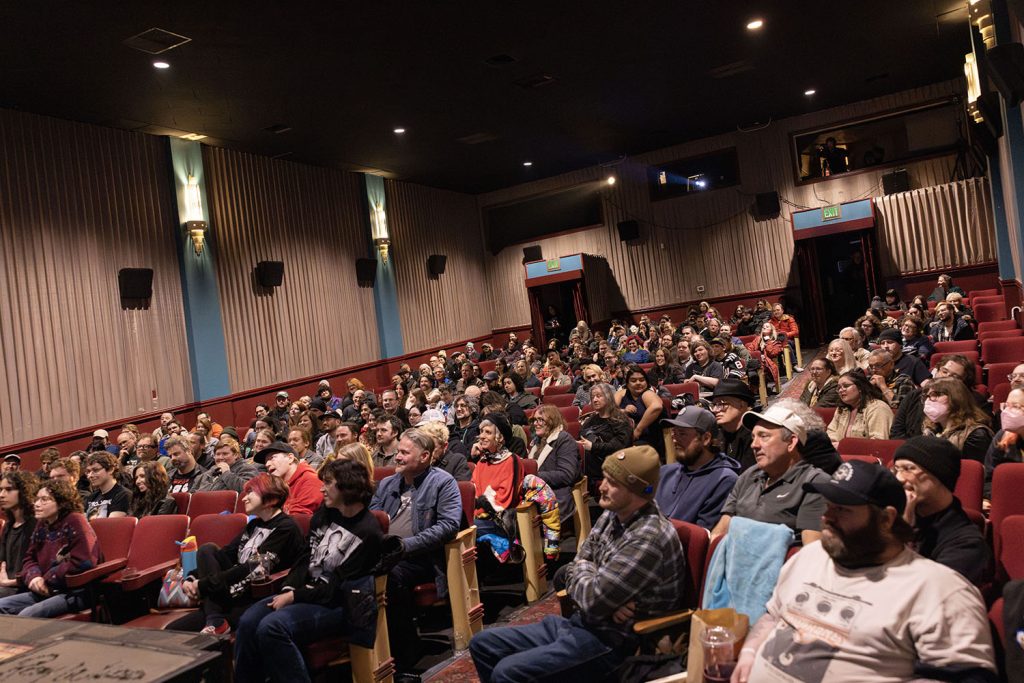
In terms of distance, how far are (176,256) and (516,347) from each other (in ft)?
19.8

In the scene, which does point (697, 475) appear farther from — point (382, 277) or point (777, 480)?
point (382, 277)

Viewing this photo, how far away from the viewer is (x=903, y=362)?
587cm

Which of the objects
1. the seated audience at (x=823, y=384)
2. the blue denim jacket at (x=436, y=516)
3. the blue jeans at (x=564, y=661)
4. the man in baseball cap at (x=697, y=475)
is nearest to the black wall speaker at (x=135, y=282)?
the blue denim jacket at (x=436, y=516)

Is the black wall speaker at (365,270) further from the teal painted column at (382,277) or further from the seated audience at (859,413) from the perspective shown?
the seated audience at (859,413)

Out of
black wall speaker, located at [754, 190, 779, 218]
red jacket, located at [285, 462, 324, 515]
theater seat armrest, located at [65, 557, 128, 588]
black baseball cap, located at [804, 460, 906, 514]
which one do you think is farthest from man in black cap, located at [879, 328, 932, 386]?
black wall speaker, located at [754, 190, 779, 218]

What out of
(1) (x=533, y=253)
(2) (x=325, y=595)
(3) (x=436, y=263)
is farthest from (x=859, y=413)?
(1) (x=533, y=253)

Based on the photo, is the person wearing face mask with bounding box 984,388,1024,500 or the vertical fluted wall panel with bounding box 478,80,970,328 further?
the vertical fluted wall panel with bounding box 478,80,970,328

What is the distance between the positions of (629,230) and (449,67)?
7549mm

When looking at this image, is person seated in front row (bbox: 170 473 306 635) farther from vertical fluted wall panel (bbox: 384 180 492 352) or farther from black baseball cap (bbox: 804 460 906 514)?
vertical fluted wall panel (bbox: 384 180 492 352)

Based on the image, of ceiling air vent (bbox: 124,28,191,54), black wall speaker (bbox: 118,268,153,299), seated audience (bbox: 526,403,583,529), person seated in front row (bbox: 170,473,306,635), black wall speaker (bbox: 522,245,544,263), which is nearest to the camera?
person seated in front row (bbox: 170,473,306,635)

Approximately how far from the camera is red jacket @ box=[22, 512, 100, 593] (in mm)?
3865

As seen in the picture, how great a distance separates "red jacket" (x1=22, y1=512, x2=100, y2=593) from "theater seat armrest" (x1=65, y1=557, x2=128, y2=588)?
8 centimetres

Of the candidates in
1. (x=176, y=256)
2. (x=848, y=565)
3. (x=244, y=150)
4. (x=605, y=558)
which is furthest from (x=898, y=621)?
(x=244, y=150)

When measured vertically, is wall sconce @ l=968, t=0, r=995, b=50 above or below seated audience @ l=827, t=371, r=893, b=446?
above
